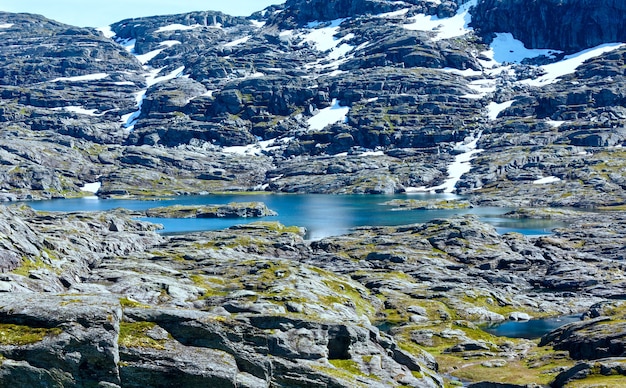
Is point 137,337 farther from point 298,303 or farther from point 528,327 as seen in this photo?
point 528,327

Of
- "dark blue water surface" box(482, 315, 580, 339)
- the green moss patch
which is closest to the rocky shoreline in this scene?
the green moss patch

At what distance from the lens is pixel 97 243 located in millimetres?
125250

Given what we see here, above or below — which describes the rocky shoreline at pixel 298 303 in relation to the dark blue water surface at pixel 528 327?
above

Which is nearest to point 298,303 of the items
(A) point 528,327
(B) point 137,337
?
(A) point 528,327

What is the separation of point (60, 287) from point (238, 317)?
50.2m

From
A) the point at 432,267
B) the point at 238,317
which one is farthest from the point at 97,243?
the point at 238,317

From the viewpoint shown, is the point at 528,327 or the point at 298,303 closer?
the point at 298,303

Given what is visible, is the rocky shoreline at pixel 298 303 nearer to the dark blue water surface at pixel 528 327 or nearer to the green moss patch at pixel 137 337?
the green moss patch at pixel 137 337

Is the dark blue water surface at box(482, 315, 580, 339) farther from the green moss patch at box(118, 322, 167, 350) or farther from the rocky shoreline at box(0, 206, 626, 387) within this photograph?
the green moss patch at box(118, 322, 167, 350)

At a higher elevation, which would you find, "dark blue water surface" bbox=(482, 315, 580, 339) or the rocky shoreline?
the rocky shoreline

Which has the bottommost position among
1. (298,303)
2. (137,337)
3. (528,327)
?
(528,327)

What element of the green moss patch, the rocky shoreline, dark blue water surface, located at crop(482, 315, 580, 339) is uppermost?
the green moss patch

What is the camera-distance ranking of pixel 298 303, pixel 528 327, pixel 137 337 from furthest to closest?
pixel 528 327, pixel 298 303, pixel 137 337

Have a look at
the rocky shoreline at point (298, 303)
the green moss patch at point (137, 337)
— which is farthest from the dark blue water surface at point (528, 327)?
the green moss patch at point (137, 337)
